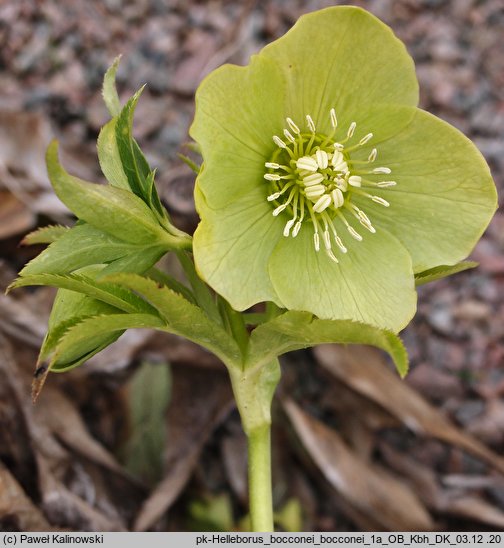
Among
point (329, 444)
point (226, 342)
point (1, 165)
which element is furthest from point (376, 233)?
point (1, 165)

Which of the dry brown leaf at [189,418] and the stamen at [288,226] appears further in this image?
the dry brown leaf at [189,418]

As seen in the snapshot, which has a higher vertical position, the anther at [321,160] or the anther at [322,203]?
the anther at [321,160]

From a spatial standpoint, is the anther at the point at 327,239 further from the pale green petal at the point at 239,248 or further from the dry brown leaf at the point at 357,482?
the dry brown leaf at the point at 357,482

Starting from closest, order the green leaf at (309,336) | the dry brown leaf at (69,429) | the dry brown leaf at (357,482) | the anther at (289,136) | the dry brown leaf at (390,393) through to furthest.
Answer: the green leaf at (309,336), the anther at (289,136), the dry brown leaf at (69,429), the dry brown leaf at (357,482), the dry brown leaf at (390,393)

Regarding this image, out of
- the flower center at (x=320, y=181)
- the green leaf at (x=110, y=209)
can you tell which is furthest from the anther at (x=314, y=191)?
the green leaf at (x=110, y=209)

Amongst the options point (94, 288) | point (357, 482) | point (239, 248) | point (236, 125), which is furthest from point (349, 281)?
point (357, 482)

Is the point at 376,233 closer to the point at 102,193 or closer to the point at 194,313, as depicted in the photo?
the point at 194,313

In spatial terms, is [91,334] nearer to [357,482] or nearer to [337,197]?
[337,197]
